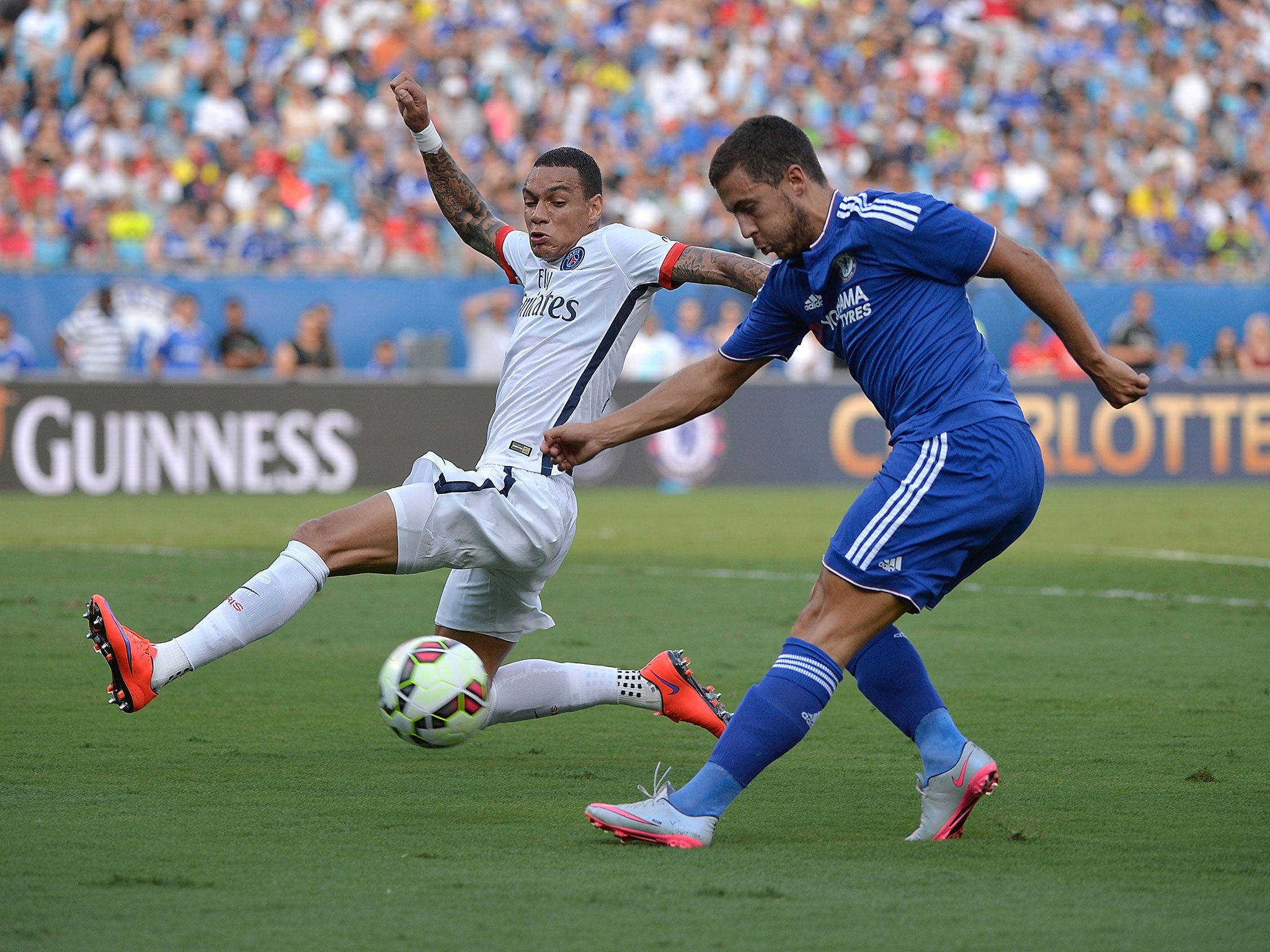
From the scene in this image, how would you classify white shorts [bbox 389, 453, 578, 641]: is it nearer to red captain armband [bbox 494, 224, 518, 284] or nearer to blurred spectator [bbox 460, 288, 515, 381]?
red captain armband [bbox 494, 224, 518, 284]

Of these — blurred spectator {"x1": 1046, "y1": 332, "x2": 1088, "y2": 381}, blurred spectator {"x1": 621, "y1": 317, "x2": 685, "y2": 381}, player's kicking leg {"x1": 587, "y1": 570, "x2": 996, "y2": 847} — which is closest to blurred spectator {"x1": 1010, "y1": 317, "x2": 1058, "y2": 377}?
blurred spectator {"x1": 1046, "y1": 332, "x2": 1088, "y2": 381}

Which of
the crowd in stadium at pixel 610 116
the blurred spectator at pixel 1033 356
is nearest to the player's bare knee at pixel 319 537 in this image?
the crowd in stadium at pixel 610 116

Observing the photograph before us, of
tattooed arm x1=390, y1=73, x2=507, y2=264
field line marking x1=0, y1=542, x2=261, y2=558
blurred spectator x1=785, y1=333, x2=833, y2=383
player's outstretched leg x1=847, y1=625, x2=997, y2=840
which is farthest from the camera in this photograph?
blurred spectator x1=785, y1=333, x2=833, y2=383

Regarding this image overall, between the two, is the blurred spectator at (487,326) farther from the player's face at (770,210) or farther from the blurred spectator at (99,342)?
the player's face at (770,210)

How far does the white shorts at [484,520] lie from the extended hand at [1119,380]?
5.43 ft

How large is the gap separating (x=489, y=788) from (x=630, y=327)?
162cm

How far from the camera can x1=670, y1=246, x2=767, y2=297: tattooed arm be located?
556 centimetres

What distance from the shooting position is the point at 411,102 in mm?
6227

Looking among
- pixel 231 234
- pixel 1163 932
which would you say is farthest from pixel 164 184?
pixel 1163 932

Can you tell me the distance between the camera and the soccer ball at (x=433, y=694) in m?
4.96

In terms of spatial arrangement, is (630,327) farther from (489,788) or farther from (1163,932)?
(1163,932)

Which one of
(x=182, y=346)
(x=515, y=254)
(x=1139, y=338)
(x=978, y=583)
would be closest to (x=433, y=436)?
(x=182, y=346)

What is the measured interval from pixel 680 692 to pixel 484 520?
1187mm

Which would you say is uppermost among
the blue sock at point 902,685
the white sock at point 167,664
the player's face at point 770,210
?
the player's face at point 770,210
